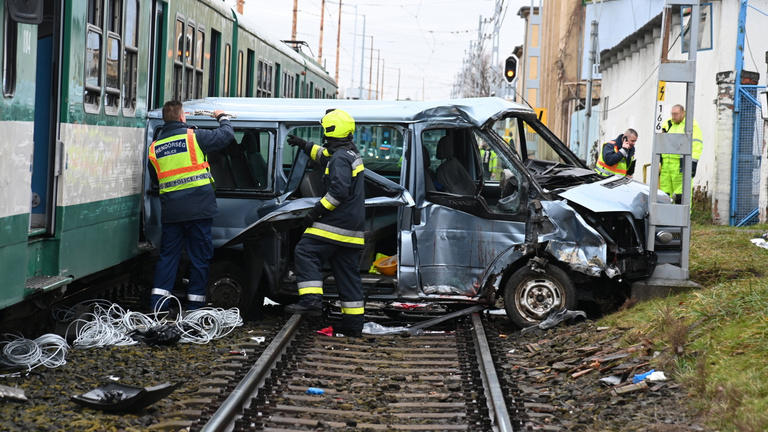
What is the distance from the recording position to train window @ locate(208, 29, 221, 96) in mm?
13461

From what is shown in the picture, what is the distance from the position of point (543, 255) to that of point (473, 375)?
217 cm

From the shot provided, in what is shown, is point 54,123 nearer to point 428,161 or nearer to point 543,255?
point 428,161

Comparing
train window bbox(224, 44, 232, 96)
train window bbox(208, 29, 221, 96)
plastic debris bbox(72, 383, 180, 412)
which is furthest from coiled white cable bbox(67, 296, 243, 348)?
train window bbox(224, 44, 232, 96)

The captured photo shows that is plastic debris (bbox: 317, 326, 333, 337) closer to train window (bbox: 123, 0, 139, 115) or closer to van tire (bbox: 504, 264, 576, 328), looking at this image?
van tire (bbox: 504, 264, 576, 328)

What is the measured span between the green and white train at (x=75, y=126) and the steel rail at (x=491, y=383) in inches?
125

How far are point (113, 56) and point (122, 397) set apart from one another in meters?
3.91

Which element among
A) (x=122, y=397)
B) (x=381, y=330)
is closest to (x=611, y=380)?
(x=381, y=330)

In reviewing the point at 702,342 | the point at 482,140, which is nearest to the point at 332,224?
the point at 482,140

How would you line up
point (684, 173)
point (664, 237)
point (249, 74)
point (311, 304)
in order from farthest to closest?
point (249, 74) < point (684, 173) < point (664, 237) < point (311, 304)

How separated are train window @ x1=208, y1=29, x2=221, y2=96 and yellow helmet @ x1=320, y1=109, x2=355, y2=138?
15.2ft

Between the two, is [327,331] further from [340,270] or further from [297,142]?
[297,142]

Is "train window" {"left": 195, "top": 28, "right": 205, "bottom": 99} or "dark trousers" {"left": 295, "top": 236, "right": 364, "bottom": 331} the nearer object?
"dark trousers" {"left": 295, "top": 236, "right": 364, "bottom": 331}

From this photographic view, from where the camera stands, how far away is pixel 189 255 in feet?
30.9

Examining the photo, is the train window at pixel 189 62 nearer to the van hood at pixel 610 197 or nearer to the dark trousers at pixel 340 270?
the dark trousers at pixel 340 270
